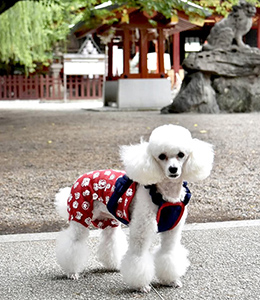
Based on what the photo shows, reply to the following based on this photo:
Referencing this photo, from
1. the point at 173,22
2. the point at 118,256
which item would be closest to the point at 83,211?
the point at 118,256

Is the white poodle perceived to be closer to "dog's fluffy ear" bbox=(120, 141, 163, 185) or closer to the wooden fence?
"dog's fluffy ear" bbox=(120, 141, 163, 185)

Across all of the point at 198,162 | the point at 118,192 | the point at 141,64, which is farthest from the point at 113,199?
the point at 141,64

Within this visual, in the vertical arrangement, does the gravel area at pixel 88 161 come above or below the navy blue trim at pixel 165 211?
below

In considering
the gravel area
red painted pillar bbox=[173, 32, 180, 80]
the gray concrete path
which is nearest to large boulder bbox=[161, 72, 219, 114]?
the gravel area

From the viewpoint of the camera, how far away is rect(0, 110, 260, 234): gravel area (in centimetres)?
510

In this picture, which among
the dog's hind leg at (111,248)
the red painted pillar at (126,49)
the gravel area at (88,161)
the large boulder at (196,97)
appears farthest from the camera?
the red painted pillar at (126,49)

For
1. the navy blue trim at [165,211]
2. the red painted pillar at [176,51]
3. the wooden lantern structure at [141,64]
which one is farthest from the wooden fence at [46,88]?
the navy blue trim at [165,211]

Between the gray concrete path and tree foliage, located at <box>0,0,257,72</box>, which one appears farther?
tree foliage, located at <box>0,0,257,72</box>

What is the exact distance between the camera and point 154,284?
10.6ft

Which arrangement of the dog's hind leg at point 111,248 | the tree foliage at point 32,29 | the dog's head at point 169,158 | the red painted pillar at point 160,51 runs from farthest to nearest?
the tree foliage at point 32,29
the red painted pillar at point 160,51
the dog's hind leg at point 111,248
the dog's head at point 169,158

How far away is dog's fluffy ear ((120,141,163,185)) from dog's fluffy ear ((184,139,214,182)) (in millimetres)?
155

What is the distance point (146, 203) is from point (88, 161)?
15.5 ft

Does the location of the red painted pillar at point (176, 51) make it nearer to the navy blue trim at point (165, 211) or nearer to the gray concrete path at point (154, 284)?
the gray concrete path at point (154, 284)

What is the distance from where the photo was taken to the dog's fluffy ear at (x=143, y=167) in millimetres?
2908
